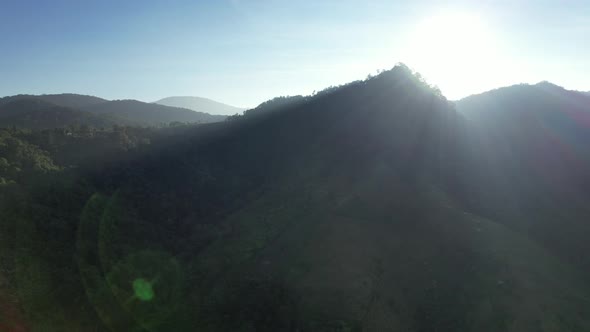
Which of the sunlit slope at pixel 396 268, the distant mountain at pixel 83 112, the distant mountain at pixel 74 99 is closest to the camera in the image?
the sunlit slope at pixel 396 268

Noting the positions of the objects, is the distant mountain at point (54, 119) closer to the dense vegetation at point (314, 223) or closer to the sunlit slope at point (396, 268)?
the dense vegetation at point (314, 223)

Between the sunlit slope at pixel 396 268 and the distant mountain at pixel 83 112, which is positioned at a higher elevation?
the distant mountain at pixel 83 112

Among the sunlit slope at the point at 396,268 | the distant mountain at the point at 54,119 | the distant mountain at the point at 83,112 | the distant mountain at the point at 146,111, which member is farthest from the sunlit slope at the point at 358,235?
the distant mountain at the point at 146,111

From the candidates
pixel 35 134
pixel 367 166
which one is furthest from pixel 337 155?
pixel 35 134

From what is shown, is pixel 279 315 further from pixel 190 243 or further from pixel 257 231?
pixel 190 243

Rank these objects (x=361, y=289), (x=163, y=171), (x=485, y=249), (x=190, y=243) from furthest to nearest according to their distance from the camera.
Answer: (x=163, y=171) < (x=190, y=243) < (x=485, y=249) < (x=361, y=289)

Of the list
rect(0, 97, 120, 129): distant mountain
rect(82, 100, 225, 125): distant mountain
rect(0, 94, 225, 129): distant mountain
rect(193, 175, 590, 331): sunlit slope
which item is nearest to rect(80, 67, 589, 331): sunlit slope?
rect(193, 175, 590, 331): sunlit slope

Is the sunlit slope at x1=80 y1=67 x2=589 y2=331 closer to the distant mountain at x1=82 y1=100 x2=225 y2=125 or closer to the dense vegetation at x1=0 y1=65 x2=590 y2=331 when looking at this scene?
the dense vegetation at x1=0 y1=65 x2=590 y2=331

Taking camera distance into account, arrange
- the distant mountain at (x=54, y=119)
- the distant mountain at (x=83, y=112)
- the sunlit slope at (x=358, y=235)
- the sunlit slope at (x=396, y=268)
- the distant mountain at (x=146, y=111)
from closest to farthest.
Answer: the sunlit slope at (x=396, y=268) < the sunlit slope at (x=358, y=235) < the distant mountain at (x=54, y=119) < the distant mountain at (x=83, y=112) < the distant mountain at (x=146, y=111)

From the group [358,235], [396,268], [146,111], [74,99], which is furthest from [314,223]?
[74,99]
